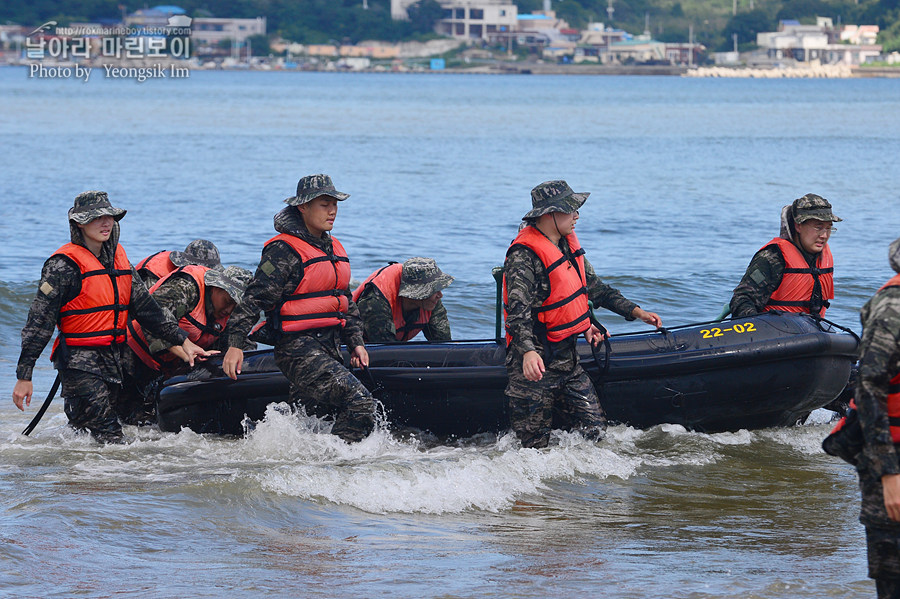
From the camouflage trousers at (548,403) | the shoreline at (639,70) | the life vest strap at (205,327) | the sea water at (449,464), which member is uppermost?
the shoreline at (639,70)

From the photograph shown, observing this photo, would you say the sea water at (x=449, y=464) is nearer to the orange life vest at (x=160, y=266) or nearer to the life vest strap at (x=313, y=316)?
the life vest strap at (x=313, y=316)

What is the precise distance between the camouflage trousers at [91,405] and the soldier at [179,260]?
2.92ft

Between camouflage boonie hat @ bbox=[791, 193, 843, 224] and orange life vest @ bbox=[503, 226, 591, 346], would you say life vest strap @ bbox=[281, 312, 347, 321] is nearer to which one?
orange life vest @ bbox=[503, 226, 591, 346]

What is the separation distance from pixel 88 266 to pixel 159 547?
1632mm

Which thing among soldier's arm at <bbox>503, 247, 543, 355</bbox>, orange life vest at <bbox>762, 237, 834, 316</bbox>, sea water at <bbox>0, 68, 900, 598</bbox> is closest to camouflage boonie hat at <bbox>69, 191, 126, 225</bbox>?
sea water at <bbox>0, 68, 900, 598</bbox>

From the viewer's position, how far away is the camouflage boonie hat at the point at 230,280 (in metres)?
6.38

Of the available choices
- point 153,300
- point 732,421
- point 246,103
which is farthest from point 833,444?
point 246,103

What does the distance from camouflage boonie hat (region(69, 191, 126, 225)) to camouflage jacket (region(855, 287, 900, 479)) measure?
12.3ft

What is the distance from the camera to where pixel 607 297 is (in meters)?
6.31

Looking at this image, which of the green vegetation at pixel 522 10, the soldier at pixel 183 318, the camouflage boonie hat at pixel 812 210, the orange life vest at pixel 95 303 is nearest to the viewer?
the orange life vest at pixel 95 303

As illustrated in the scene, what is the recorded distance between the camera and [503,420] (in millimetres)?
6598

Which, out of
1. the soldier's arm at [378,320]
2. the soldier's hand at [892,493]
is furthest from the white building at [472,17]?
the soldier's hand at [892,493]

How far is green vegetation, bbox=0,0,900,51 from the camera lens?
A: 401ft

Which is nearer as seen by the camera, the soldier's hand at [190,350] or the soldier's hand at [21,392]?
the soldier's hand at [21,392]
